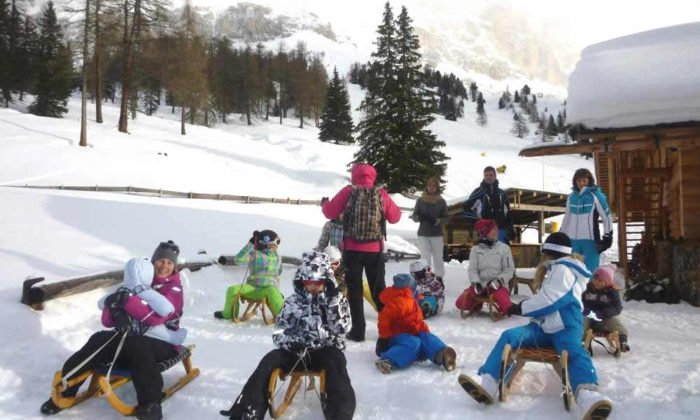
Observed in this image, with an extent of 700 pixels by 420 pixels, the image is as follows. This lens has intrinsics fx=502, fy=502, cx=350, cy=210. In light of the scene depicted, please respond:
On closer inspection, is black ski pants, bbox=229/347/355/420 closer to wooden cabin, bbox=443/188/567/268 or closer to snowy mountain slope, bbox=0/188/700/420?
snowy mountain slope, bbox=0/188/700/420

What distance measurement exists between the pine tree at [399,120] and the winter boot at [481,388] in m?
23.3

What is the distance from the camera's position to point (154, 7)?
1255 inches

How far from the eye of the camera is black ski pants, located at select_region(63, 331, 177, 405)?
3900 millimetres

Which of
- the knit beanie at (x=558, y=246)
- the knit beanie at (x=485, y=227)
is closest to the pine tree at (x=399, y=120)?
the knit beanie at (x=485, y=227)

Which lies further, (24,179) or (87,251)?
(24,179)

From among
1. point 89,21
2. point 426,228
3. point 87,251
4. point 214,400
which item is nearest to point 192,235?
point 87,251

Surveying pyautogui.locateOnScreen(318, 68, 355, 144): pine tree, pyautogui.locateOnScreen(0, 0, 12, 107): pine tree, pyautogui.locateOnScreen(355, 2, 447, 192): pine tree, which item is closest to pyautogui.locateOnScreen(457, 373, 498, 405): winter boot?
pyautogui.locateOnScreen(355, 2, 447, 192): pine tree

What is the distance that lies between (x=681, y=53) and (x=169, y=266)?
6903mm

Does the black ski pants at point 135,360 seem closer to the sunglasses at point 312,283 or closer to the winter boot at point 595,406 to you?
the sunglasses at point 312,283

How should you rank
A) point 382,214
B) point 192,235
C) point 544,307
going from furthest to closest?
point 192,235, point 382,214, point 544,307

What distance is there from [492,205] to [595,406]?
5142 mm

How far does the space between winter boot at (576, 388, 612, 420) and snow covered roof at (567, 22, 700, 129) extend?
473 centimetres

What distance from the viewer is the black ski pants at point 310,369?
3578 mm

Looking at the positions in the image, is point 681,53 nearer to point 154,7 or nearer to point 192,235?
point 192,235
